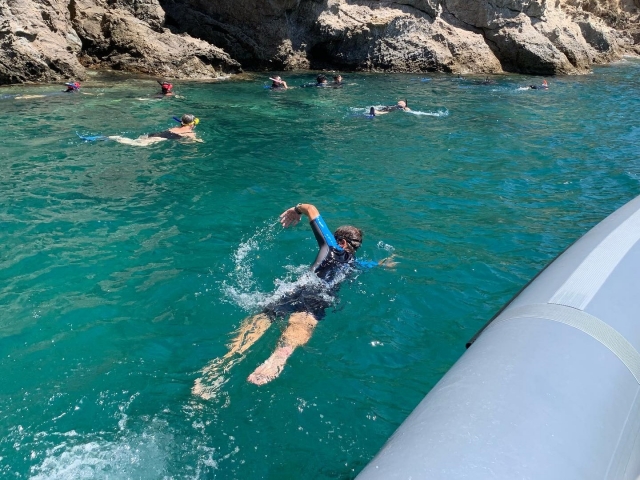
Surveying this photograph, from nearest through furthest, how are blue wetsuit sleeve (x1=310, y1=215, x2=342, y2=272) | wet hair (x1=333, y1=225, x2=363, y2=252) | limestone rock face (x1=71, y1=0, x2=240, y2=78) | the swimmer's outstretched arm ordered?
1. blue wetsuit sleeve (x1=310, y1=215, x2=342, y2=272)
2. the swimmer's outstretched arm
3. wet hair (x1=333, y1=225, x2=363, y2=252)
4. limestone rock face (x1=71, y1=0, x2=240, y2=78)

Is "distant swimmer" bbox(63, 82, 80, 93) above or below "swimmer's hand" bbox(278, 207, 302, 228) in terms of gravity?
below

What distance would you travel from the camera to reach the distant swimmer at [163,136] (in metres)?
9.68

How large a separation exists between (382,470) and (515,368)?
756 millimetres

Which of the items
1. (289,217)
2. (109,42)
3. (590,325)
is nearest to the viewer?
(590,325)

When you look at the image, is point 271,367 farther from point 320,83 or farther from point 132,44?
point 132,44

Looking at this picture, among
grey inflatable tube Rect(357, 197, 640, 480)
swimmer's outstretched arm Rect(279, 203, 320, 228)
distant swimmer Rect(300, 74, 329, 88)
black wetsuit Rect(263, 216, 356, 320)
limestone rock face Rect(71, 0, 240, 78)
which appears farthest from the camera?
limestone rock face Rect(71, 0, 240, 78)

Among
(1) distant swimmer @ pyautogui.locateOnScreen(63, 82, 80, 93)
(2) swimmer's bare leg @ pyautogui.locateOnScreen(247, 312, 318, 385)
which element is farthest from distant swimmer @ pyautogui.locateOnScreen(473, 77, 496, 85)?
(2) swimmer's bare leg @ pyautogui.locateOnScreen(247, 312, 318, 385)

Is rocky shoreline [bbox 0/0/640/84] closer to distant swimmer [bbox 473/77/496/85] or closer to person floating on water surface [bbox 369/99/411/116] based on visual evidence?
distant swimmer [bbox 473/77/496/85]

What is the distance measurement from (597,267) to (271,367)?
2.25 metres

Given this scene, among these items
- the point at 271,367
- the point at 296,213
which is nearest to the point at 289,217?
the point at 296,213

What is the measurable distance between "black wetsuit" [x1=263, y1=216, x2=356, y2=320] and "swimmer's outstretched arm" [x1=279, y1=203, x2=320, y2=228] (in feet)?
0.23

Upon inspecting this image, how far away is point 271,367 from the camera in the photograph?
3.83m

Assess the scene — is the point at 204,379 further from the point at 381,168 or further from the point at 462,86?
the point at 462,86

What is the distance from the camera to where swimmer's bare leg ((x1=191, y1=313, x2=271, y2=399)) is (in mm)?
3738
